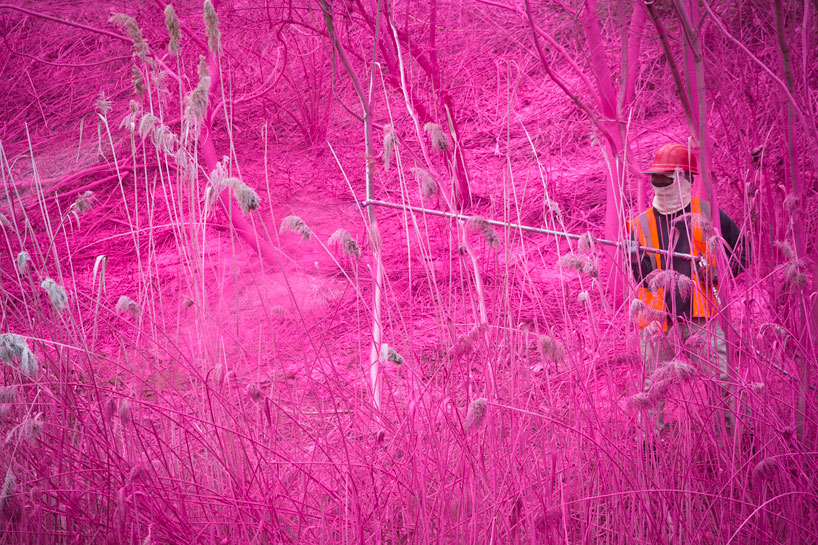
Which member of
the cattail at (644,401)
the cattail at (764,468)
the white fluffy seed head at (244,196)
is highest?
the white fluffy seed head at (244,196)

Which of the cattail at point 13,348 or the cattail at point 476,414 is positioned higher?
the cattail at point 13,348

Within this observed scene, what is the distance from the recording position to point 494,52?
3791 mm

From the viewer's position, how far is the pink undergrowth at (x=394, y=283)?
917 millimetres

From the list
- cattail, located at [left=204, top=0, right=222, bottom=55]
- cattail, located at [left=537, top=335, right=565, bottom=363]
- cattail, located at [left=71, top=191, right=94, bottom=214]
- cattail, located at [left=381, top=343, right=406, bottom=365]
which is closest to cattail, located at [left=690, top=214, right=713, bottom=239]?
cattail, located at [left=537, top=335, right=565, bottom=363]

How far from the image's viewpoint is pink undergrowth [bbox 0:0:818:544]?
917 mm

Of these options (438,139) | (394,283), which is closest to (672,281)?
(438,139)

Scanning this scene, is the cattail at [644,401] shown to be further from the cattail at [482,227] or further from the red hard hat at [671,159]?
the red hard hat at [671,159]

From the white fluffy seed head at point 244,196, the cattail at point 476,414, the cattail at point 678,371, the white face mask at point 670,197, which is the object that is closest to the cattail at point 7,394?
the white fluffy seed head at point 244,196

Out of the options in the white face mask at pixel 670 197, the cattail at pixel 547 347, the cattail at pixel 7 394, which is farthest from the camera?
the white face mask at pixel 670 197

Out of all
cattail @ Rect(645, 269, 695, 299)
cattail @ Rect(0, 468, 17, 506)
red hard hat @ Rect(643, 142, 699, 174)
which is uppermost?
red hard hat @ Rect(643, 142, 699, 174)

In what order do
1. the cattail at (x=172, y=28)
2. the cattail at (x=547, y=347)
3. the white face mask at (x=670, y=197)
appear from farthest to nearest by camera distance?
the white face mask at (x=670, y=197)
the cattail at (x=172, y=28)
the cattail at (x=547, y=347)

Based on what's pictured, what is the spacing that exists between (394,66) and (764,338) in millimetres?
2176

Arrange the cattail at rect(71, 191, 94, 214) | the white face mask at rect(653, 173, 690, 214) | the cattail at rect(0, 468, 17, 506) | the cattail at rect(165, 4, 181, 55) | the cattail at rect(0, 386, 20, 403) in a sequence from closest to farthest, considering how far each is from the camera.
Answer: the cattail at rect(0, 468, 17, 506), the cattail at rect(0, 386, 20, 403), the cattail at rect(165, 4, 181, 55), the cattail at rect(71, 191, 94, 214), the white face mask at rect(653, 173, 690, 214)

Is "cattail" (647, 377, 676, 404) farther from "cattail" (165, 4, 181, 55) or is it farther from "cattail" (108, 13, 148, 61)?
"cattail" (108, 13, 148, 61)
